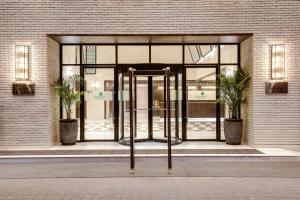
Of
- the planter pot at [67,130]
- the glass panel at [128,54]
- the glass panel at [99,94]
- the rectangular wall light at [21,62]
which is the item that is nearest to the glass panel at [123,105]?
the glass panel at [99,94]

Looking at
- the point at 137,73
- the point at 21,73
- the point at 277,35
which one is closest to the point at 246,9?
the point at 277,35

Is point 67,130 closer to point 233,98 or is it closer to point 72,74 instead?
point 72,74

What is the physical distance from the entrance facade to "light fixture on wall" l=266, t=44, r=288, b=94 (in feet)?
5.83

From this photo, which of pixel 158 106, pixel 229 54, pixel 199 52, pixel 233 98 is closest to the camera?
pixel 233 98

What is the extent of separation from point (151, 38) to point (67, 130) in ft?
13.0

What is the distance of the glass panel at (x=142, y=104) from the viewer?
41.3 ft

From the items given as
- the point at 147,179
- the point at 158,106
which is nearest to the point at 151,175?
the point at 147,179

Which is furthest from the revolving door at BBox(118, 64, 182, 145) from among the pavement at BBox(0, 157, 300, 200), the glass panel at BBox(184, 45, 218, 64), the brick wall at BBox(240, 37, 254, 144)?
the pavement at BBox(0, 157, 300, 200)

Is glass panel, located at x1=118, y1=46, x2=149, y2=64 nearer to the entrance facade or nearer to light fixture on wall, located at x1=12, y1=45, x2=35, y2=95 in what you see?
the entrance facade

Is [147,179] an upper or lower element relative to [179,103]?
lower

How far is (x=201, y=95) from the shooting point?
1268cm

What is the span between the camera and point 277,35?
11.0 meters

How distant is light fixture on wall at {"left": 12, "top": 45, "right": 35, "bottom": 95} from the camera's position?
36.1 ft

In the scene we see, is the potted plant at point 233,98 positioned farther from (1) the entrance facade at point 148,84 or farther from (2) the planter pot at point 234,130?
(1) the entrance facade at point 148,84
